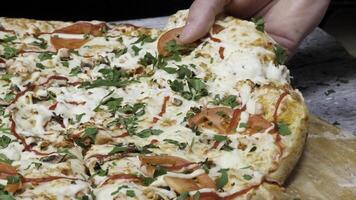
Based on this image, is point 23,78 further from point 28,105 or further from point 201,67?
point 201,67

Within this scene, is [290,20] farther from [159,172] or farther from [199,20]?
[159,172]

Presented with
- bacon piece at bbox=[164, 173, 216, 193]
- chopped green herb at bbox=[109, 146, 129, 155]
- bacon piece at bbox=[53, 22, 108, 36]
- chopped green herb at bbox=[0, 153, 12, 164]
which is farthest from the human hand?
chopped green herb at bbox=[0, 153, 12, 164]

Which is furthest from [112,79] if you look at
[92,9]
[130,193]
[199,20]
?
[92,9]

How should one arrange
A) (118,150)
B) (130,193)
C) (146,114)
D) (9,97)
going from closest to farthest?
(130,193) < (118,150) < (146,114) < (9,97)

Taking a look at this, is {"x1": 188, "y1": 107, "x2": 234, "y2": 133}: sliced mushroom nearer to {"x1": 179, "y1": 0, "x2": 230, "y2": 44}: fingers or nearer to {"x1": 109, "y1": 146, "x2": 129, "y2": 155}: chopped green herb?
{"x1": 109, "y1": 146, "x2": 129, "y2": 155}: chopped green herb

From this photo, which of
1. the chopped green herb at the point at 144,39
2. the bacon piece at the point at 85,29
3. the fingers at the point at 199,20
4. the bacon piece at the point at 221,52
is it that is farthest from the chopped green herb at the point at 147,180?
the bacon piece at the point at 85,29

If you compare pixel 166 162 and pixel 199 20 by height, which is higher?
pixel 199 20

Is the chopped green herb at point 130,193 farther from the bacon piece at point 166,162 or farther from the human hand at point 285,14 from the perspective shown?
the human hand at point 285,14
